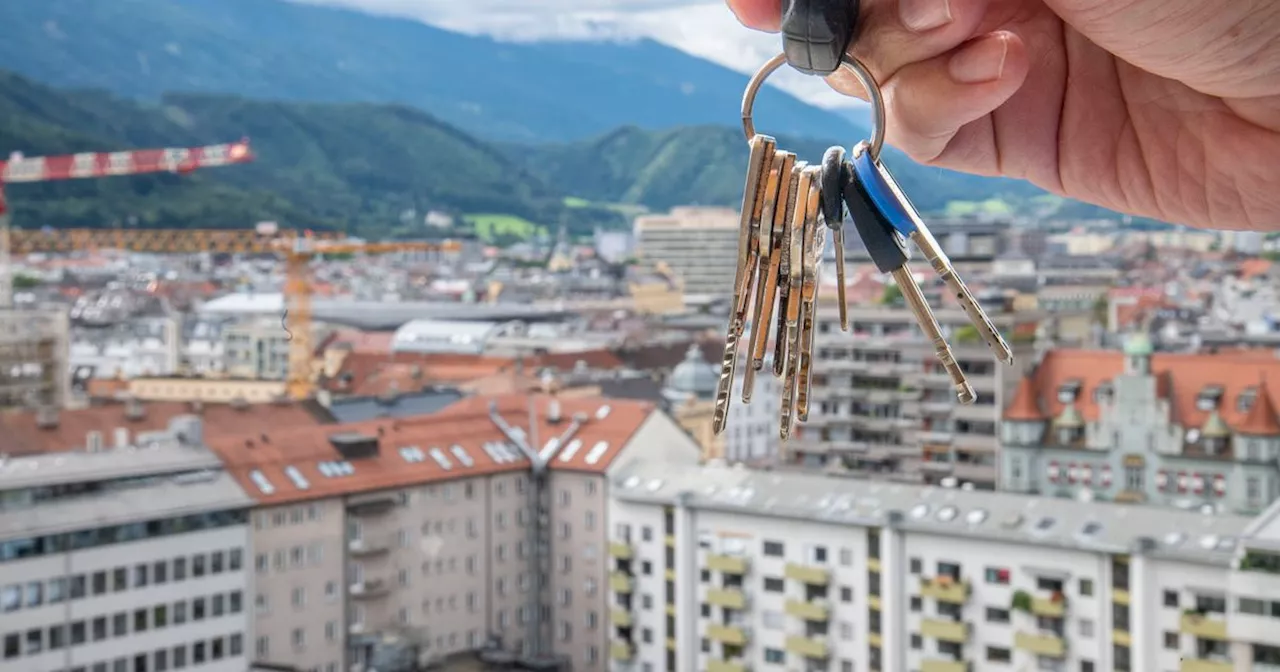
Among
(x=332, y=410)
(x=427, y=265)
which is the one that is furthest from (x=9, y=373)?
(x=427, y=265)

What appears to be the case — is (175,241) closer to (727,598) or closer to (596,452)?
(596,452)

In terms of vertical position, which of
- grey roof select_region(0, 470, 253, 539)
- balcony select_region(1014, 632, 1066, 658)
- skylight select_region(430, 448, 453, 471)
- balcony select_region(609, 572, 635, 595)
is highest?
skylight select_region(430, 448, 453, 471)

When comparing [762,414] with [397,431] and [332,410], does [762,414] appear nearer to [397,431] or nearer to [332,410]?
[332,410]

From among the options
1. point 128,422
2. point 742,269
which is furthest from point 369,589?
point 742,269

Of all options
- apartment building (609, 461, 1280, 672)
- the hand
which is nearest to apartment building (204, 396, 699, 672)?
apartment building (609, 461, 1280, 672)

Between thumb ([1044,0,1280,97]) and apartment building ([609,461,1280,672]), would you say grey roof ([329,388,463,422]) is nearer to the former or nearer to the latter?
apartment building ([609,461,1280,672])

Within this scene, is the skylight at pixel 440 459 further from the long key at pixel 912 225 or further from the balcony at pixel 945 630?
the long key at pixel 912 225

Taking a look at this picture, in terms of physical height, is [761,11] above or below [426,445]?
above
